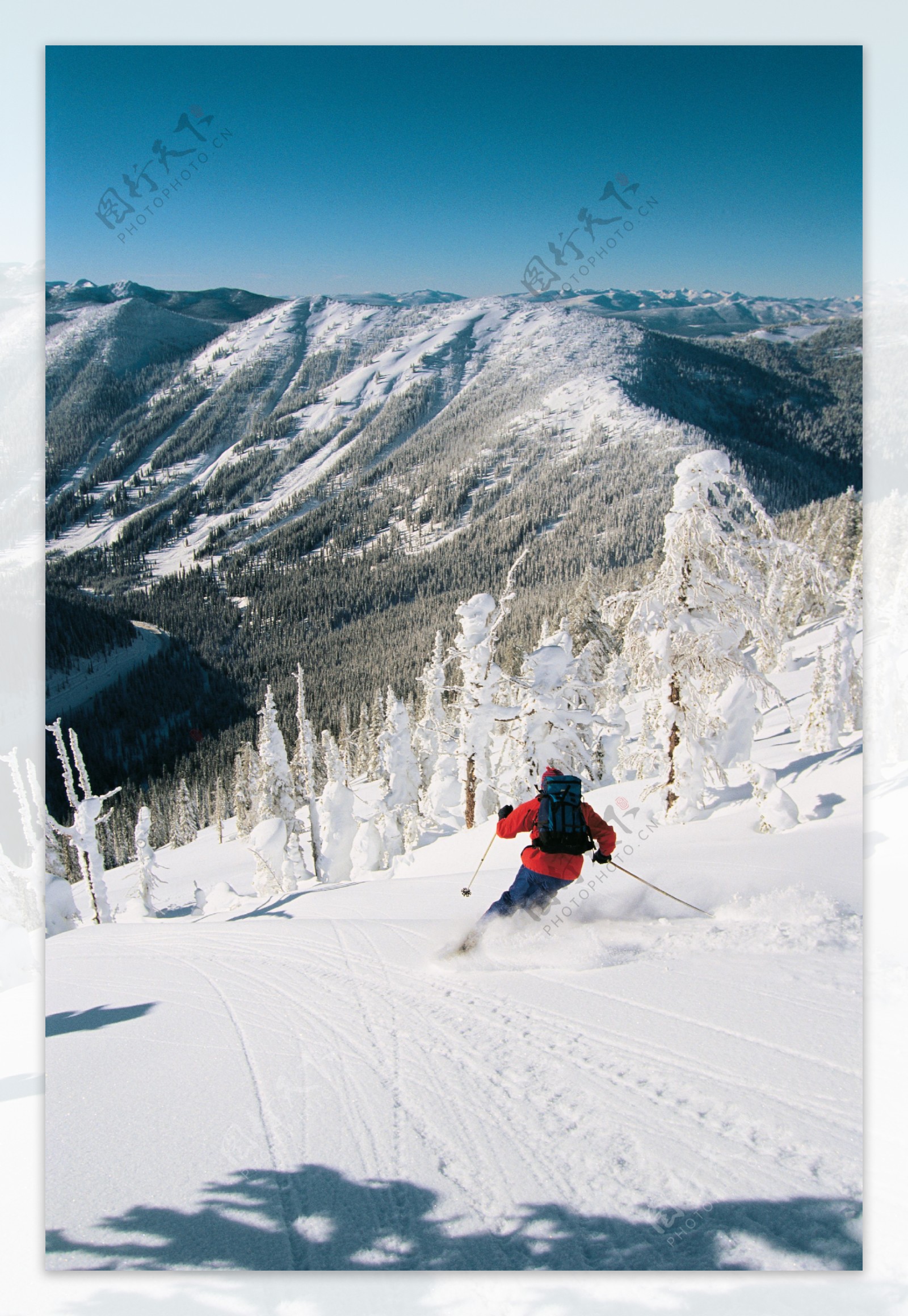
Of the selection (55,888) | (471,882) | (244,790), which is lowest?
(244,790)

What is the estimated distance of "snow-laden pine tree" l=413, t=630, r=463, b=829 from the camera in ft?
29.3

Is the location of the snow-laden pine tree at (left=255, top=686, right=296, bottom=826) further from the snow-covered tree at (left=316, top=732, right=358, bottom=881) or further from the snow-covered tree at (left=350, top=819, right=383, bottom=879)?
the snow-covered tree at (left=350, top=819, right=383, bottom=879)

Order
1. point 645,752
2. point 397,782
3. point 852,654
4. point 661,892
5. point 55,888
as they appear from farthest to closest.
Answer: point 397,782 → point 645,752 → point 55,888 → point 852,654 → point 661,892

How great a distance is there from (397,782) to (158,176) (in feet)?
32.2

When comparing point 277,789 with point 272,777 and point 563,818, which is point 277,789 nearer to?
point 272,777

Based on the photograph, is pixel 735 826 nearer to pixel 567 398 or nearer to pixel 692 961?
pixel 692 961

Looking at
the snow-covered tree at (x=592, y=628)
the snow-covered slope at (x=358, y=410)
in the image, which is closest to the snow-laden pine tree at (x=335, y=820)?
the snow-covered slope at (x=358, y=410)

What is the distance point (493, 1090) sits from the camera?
13.3 ft

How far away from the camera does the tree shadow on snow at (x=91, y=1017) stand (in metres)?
4.92

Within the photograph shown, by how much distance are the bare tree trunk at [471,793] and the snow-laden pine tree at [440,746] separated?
0.30 m

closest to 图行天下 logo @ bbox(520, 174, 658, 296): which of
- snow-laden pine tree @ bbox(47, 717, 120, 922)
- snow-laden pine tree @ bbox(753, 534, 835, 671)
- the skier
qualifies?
snow-laden pine tree @ bbox(753, 534, 835, 671)

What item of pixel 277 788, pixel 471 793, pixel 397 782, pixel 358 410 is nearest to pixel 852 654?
pixel 471 793

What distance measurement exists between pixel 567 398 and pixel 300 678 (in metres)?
7.25

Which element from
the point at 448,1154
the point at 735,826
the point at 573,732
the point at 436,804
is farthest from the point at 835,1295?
the point at 436,804
